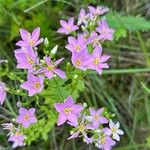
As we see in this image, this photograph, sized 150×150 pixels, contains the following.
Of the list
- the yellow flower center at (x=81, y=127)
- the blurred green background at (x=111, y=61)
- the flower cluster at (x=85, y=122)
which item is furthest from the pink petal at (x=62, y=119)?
the blurred green background at (x=111, y=61)

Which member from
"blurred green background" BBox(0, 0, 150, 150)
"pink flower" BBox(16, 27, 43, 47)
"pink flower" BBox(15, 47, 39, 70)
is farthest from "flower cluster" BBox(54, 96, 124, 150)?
"blurred green background" BBox(0, 0, 150, 150)

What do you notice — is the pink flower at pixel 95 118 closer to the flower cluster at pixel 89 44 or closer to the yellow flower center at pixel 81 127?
the yellow flower center at pixel 81 127

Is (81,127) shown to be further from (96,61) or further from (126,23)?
(126,23)

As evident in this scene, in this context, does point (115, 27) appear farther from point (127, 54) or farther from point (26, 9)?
point (26, 9)

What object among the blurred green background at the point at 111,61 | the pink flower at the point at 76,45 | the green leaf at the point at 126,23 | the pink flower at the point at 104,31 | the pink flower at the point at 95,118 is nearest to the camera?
the pink flower at the point at 76,45

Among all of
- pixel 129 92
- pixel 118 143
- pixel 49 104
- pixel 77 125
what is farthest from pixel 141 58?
pixel 77 125

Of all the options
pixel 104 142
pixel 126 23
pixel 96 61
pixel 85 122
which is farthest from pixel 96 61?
pixel 126 23
